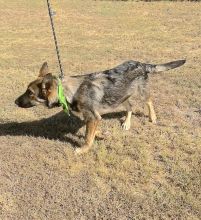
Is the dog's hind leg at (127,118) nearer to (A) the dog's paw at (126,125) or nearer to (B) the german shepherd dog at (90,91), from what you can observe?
(A) the dog's paw at (126,125)

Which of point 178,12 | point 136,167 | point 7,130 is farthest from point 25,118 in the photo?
point 178,12

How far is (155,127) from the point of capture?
26.1ft

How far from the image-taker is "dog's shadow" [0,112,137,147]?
25.6ft

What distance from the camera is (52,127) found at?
26.8 ft

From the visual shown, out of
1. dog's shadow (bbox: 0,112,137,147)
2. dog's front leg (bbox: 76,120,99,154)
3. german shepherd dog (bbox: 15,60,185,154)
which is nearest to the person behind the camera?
german shepherd dog (bbox: 15,60,185,154)

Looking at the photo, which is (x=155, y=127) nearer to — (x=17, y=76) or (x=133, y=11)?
(x=17, y=76)

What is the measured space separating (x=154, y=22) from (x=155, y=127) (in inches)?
426

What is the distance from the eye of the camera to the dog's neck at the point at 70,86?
6.79m

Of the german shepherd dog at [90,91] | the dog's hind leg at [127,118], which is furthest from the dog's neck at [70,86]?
the dog's hind leg at [127,118]

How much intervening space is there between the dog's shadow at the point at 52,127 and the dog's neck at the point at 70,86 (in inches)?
40.5

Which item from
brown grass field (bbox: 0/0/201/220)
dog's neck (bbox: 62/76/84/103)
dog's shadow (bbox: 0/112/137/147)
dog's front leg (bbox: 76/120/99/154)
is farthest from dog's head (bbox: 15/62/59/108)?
dog's shadow (bbox: 0/112/137/147)

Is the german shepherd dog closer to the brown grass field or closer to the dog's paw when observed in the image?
the dog's paw

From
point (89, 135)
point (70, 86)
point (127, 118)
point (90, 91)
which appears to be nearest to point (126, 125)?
point (127, 118)

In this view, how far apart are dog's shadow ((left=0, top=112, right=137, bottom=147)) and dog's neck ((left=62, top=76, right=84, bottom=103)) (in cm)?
103
